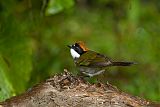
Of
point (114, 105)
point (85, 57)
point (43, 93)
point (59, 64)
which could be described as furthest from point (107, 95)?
point (59, 64)

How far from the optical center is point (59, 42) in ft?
27.7

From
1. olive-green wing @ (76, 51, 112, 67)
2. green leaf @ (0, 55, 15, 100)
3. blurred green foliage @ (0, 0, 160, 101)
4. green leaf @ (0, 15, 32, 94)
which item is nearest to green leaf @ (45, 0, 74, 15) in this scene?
blurred green foliage @ (0, 0, 160, 101)

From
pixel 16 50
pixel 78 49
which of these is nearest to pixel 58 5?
pixel 16 50

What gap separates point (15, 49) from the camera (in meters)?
5.91

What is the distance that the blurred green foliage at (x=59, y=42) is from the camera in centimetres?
576

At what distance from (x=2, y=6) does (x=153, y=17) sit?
3.93 metres

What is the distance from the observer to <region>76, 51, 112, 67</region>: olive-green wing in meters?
4.70

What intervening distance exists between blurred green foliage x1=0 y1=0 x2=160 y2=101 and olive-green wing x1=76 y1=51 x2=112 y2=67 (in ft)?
0.57

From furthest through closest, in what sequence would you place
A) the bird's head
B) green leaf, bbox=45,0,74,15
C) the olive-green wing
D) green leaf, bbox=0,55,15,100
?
green leaf, bbox=45,0,74,15, green leaf, bbox=0,55,15,100, the bird's head, the olive-green wing

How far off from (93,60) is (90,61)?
0.15 ft

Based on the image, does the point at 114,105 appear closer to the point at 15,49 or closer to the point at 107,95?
the point at 107,95

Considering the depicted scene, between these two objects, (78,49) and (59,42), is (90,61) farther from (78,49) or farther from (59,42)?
(59,42)

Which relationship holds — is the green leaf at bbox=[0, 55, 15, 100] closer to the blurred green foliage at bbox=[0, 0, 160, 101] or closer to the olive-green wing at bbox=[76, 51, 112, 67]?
the blurred green foliage at bbox=[0, 0, 160, 101]

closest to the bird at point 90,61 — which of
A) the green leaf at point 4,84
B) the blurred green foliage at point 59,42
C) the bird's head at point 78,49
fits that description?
the bird's head at point 78,49
